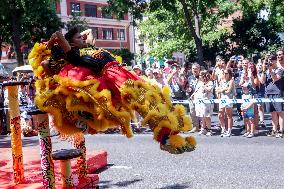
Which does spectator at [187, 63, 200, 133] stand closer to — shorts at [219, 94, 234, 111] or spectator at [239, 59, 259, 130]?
shorts at [219, 94, 234, 111]

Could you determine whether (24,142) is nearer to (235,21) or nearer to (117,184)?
(117,184)

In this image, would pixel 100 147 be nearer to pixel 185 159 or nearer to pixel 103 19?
pixel 185 159

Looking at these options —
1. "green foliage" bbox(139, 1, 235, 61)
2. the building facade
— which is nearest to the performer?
"green foliage" bbox(139, 1, 235, 61)

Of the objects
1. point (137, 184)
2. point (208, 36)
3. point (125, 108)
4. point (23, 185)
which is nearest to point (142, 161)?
point (137, 184)

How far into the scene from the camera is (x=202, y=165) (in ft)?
25.5

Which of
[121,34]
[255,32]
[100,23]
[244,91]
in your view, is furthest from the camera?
[121,34]

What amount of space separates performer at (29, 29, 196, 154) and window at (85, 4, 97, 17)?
50.8 meters

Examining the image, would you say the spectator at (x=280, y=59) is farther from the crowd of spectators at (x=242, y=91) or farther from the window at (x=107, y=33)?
the window at (x=107, y=33)

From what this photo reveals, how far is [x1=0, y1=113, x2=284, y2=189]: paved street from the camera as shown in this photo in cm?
662

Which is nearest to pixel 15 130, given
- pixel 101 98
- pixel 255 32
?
pixel 101 98

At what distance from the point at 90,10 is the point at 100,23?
91.7 inches

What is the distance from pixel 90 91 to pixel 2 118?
9889mm

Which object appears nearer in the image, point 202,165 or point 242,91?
point 202,165

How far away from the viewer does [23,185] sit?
18.9ft
